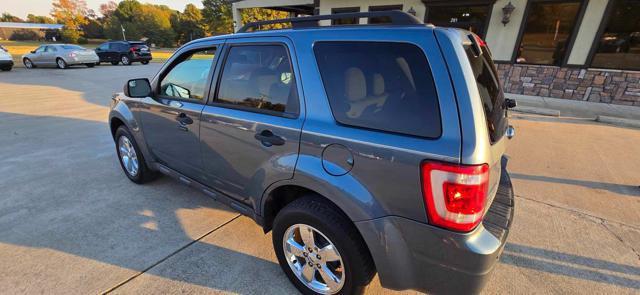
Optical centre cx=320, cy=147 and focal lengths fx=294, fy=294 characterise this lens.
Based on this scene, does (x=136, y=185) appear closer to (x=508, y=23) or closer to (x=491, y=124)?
(x=491, y=124)

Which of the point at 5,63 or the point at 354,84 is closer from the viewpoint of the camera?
the point at 354,84

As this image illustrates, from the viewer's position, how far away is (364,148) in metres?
1.51

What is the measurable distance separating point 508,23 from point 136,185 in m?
10.5

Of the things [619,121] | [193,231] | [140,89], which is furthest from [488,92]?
[619,121]

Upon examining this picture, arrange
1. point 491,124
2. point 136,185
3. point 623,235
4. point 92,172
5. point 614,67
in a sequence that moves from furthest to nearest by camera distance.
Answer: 1. point 614,67
2. point 92,172
3. point 136,185
4. point 623,235
5. point 491,124

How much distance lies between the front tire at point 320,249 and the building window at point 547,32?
1000 cm

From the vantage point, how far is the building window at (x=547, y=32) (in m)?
8.30

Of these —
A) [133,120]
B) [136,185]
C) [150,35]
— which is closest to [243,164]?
[133,120]

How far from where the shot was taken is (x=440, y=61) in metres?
1.37

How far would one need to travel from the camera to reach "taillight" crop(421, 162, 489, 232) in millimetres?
1328

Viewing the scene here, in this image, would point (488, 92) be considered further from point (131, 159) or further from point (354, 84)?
point (131, 159)

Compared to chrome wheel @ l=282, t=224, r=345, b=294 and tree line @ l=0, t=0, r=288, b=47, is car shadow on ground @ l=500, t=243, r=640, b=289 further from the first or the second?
tree line @ l=0, t=0, r=288, b=47

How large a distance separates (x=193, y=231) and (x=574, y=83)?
10673 mm

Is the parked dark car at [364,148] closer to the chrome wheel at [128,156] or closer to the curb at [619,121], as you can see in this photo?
the chrome wheel at [128,156]
